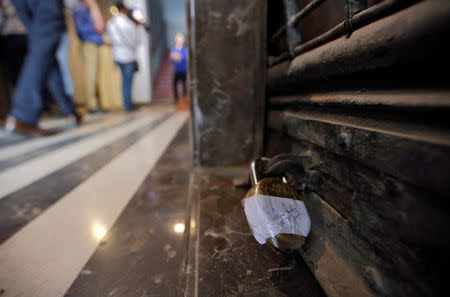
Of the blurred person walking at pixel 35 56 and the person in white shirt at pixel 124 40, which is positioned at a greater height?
the person in white shirt at pixel 124 40

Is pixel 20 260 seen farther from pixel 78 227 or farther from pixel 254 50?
pixel 254 50

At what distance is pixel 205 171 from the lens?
41.0 inches

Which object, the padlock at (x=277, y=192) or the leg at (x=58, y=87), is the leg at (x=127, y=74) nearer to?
the leg at (x=58, y=87)

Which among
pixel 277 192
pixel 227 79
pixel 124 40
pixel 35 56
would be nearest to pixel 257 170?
pixel 277 192

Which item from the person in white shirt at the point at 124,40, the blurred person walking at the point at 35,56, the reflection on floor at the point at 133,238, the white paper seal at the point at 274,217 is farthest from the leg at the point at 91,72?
the white paper seal at the point at 274,217

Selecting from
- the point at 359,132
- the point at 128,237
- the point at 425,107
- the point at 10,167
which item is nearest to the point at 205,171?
the point at 128,237

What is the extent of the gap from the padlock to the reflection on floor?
46 millimetres

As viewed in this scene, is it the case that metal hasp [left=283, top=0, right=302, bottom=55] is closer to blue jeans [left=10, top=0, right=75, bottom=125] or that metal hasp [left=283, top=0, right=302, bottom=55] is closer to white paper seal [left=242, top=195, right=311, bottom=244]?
white paper seal [left=242, top=195, right=311, bottom=244]

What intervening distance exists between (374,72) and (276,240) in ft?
1.28

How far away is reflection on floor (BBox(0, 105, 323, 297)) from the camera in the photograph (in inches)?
17.7

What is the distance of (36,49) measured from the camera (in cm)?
186

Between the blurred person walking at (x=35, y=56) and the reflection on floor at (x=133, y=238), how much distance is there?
3.33 feet

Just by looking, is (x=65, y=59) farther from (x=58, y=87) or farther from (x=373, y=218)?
(x=373, y=218)

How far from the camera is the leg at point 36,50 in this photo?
1825 mm
